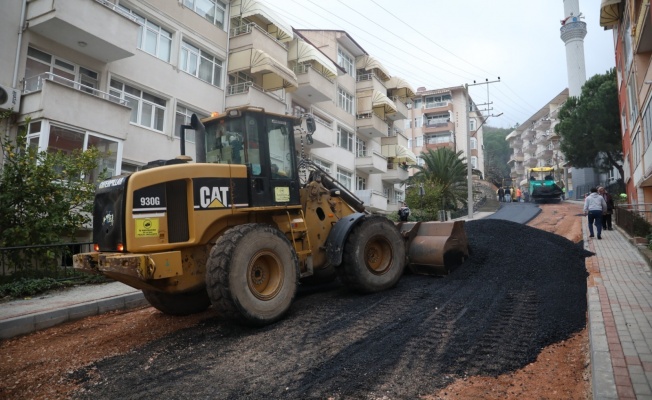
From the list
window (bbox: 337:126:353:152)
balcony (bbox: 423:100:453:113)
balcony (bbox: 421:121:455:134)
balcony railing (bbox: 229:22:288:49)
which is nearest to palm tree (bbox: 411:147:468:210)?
window (bbox: 337:126:353:152)

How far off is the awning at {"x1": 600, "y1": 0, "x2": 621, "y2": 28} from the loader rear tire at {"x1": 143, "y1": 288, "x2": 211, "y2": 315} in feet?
72.0

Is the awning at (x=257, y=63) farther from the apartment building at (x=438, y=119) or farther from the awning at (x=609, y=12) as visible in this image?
the apartment building at (x=438, y=119)

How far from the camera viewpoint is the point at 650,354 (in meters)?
3.89

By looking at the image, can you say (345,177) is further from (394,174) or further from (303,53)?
(303,53)

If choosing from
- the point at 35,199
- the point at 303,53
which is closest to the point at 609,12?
the point at 303,53

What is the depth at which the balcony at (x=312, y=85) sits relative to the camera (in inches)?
917

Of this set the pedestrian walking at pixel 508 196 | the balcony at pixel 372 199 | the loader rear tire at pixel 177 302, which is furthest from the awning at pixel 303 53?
the pedestrian walking at pixel 508 196

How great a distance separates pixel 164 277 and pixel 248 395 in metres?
1.89

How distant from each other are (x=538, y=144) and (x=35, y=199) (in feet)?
281

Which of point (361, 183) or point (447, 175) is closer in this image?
point (447, 175)

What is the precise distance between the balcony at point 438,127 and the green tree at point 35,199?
186ft

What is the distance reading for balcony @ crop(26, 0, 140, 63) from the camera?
1219 cm

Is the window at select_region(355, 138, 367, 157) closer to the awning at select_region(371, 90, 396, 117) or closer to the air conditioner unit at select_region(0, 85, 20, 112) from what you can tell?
the awning at select_region(371, 90, 396, 117)

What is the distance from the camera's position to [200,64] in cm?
1836
